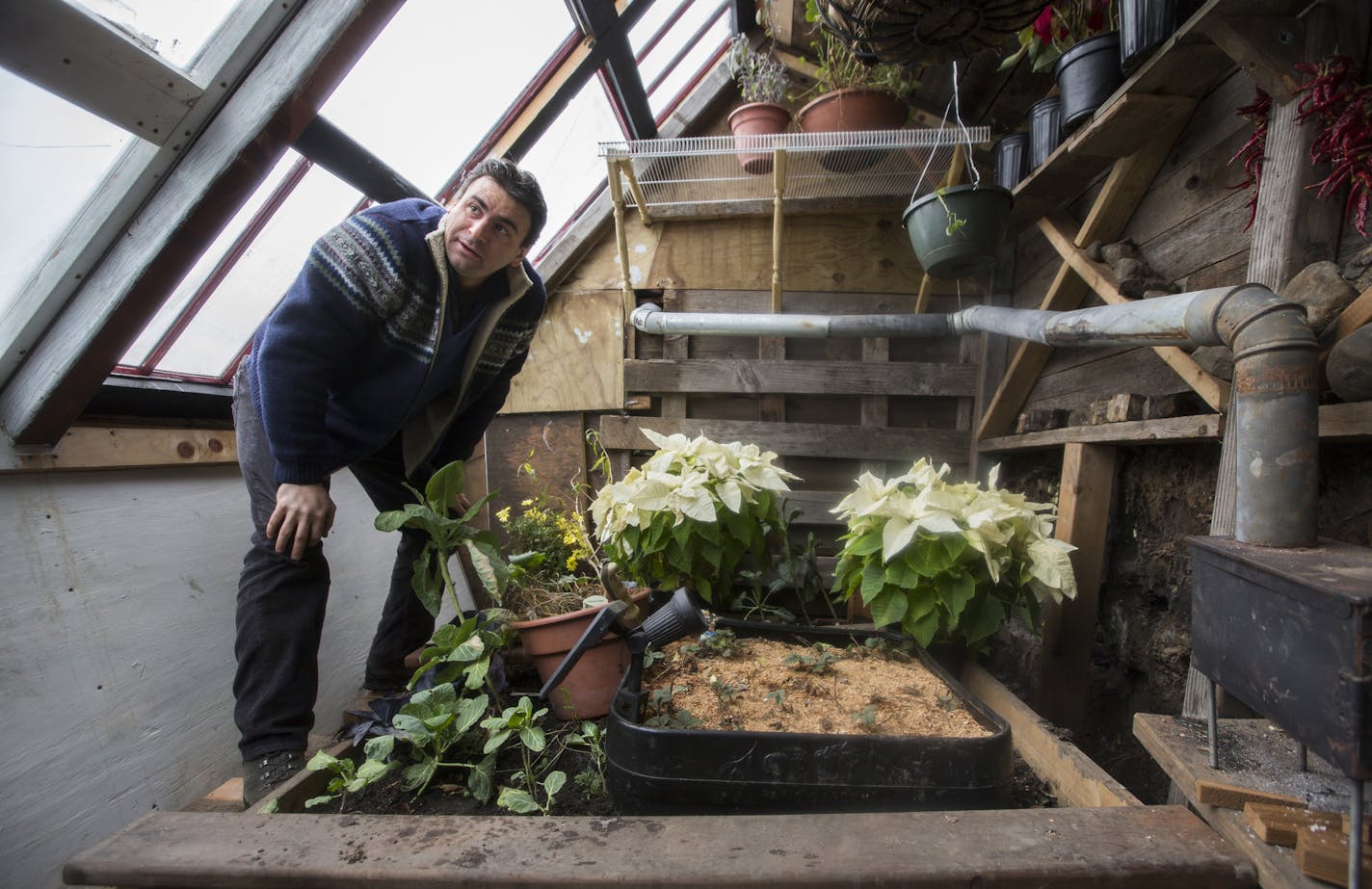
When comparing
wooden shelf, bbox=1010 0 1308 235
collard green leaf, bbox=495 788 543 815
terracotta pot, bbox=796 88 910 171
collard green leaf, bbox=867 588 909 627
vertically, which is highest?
terracotta pot, bbox=796 88 910 171

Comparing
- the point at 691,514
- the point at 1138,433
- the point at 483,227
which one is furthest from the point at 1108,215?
the point at 483,227

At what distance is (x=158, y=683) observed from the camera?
4.78 feet

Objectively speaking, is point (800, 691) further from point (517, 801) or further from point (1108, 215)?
point (1108, 215)

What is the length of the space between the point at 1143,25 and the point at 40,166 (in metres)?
2.22

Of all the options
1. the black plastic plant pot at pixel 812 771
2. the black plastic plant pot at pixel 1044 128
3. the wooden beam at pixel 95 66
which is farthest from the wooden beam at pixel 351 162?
the black plastic plant pot at pixel 1044 128

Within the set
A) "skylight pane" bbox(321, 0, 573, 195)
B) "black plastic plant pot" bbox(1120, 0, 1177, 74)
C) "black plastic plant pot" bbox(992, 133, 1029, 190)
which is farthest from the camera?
"black plastic plant pot" bbox(992, 133, 1029, 190)

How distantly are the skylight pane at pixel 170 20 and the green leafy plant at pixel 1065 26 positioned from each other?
1.83 m

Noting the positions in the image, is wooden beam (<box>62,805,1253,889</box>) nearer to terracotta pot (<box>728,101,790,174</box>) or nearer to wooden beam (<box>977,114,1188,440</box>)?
wooden beam (<box>977,114,1188,440</box>)

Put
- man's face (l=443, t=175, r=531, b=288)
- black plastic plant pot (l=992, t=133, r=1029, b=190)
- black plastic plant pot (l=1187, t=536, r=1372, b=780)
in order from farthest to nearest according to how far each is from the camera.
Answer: black plastic plant pot (l=992, t=133, r=1029, b=190) < man's face (l=443, t=175, r=531, b=288) < black plastic plant pot (l=1187, t=536, r=1372, b=780)

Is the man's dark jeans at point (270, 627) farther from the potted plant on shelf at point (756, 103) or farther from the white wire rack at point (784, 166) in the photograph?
the potted plant on shelf at point (756, 103)

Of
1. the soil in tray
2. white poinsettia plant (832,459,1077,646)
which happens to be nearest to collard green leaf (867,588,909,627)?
white poinsettia plant (832,459,1077,646)

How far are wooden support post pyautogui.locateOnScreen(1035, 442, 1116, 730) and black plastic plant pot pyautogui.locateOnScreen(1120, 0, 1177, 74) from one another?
2.93 feet

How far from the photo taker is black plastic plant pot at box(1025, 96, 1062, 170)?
1.69 metres

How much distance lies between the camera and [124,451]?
1503 millimetres
